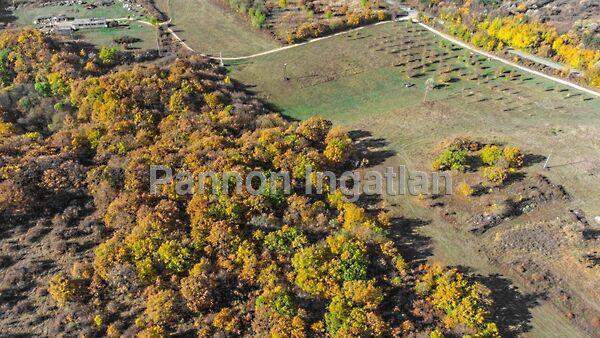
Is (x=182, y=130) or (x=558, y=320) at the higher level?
(x=182, y=130)

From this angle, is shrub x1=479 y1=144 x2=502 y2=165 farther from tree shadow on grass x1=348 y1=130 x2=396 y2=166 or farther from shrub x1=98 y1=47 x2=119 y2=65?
shrub x1=98 y1=47 x2=119 y2=65

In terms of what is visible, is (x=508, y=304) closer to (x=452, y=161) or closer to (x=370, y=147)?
(x=452, y=161)

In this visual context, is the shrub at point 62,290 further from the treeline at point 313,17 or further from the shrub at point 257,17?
the shrub at point 257,17

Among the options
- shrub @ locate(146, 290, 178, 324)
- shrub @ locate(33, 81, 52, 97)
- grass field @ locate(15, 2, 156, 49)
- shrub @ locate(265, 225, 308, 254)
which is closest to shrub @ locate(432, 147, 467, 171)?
shrub @ locate(265, 225, 308, 254)

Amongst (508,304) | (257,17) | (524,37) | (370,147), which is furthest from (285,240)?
(524,37)

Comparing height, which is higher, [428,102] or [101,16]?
[101,16]

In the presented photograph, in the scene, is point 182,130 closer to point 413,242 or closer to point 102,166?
point 102,166

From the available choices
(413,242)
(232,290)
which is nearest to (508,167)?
(413,242)
